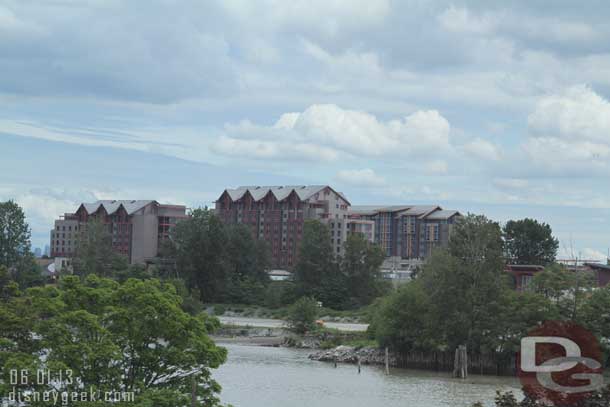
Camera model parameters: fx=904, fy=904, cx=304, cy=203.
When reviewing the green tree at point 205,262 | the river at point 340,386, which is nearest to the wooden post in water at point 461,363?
the river at point 340,386

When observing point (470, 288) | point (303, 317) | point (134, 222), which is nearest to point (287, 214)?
point (134, 222)

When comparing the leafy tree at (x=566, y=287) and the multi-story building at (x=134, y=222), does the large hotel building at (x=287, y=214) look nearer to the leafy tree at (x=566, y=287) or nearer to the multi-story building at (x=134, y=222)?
the multi-story building at (x=134, y=222)

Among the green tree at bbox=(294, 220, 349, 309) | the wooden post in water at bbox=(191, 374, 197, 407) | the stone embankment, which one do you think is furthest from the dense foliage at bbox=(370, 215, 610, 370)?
the green tree at bbox=(294, 220, 349, 309)

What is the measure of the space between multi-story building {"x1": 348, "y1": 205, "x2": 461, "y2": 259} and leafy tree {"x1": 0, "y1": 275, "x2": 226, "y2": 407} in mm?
149702

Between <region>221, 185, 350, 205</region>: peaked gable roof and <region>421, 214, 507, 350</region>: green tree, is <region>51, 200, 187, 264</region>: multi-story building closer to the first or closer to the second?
<region>221, 185, 350, 205</region>: peaked gable roof

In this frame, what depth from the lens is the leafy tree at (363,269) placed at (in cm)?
11125

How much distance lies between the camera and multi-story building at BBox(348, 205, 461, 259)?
17725 cm

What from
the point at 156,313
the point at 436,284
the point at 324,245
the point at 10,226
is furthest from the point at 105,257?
the point at 156,313

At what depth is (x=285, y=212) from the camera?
156m

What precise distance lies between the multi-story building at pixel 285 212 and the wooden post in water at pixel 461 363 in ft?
306

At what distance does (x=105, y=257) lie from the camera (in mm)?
116500

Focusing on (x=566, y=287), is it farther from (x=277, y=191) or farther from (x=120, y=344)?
(x=277, y=191)

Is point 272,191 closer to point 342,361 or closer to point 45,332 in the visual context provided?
point 342,361

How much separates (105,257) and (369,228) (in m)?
60.2
